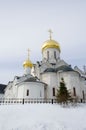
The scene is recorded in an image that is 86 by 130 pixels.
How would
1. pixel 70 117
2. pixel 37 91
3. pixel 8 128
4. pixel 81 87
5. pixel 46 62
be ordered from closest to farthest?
pixel 8 128 → pixel 70 117 → pixel 37 91 → pixel 81 87 → pixel 46 62

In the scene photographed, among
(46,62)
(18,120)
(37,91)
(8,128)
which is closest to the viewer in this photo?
(8,128)

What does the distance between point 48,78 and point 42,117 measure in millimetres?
11051

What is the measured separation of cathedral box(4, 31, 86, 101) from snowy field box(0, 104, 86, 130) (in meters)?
4.89

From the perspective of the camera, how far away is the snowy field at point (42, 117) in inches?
560

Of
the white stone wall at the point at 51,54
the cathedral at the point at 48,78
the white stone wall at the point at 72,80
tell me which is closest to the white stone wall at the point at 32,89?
the cathedral at the point at 48,78

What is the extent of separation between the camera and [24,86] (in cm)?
2473

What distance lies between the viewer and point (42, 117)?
16.1 m

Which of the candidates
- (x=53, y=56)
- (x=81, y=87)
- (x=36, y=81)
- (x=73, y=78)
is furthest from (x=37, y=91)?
(x=53, y=56)

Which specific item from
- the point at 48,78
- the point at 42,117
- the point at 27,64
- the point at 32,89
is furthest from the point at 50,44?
the point at 42,117

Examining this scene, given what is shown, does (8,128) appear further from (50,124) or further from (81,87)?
(81,87)

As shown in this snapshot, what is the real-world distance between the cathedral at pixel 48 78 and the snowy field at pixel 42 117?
489 centimetres

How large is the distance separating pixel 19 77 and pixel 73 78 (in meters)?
10.0

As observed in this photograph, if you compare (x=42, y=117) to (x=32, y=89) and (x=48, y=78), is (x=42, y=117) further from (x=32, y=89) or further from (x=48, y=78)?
(x=48, y=78)

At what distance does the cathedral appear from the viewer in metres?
24.6
